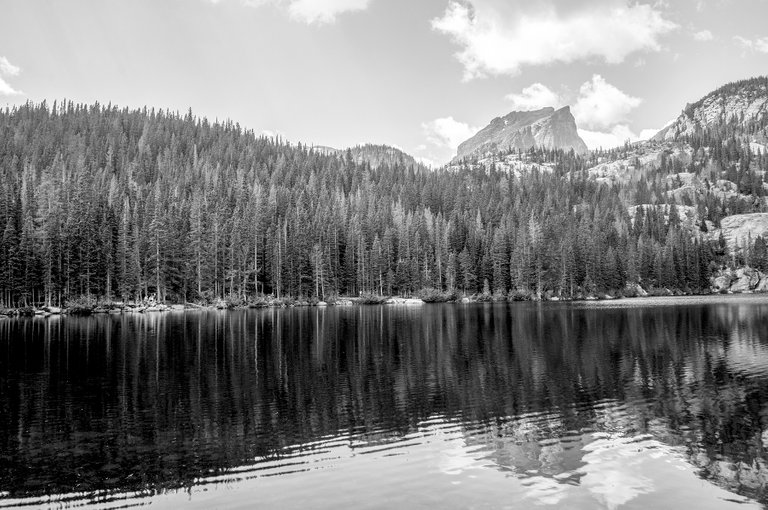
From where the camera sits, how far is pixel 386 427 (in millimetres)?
17953

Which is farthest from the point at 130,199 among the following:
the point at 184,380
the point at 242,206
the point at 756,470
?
the point at 756,470

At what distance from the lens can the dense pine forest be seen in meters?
89.7

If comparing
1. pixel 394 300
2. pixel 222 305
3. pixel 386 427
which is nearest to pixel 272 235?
pixel 222 305

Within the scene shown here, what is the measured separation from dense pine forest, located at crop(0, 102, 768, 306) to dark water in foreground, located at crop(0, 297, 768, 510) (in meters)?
60.8

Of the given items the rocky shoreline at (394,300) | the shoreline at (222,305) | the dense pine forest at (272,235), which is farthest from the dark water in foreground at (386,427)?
the dense pine forest at (272,235)

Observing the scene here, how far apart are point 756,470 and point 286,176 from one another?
178088 mm

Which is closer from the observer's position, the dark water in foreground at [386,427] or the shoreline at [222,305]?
the dark water in foreground at [386,427]

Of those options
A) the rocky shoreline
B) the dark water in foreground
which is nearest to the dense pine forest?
the rocky shoreline

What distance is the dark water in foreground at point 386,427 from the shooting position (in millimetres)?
12523

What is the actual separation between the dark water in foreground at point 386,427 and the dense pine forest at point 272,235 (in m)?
60.8

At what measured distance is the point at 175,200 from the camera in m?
139

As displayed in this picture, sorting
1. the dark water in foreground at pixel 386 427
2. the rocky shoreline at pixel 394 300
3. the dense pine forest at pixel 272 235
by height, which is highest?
the dense pine forest at pixel 272 235

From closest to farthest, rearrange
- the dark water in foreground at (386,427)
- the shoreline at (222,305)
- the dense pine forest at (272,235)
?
the dark water in foreground at (386,427)
the shoreline at (222,305)
the dense pine forest at (272,235)

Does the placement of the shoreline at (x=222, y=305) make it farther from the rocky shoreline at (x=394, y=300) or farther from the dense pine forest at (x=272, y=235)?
the dense pine forest at (x=272, y=235)
